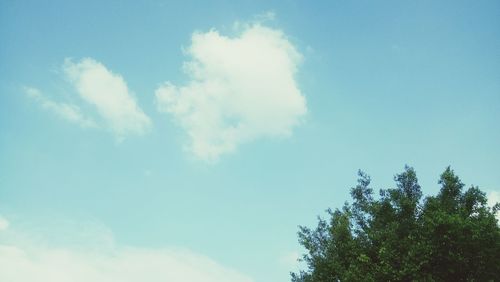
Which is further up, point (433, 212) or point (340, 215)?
point (340, 215)

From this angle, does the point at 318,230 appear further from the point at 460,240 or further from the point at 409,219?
the point at 460,240

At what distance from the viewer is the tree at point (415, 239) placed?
29.8 metres

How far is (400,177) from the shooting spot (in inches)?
1518

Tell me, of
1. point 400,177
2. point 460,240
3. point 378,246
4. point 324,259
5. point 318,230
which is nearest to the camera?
point 460,240

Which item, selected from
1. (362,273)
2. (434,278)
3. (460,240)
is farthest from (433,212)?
(362,273)

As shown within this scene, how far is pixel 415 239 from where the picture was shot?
31.3 metres

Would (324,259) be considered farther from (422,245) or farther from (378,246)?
(422,245)

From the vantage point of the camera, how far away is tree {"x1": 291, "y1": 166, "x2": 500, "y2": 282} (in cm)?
2975

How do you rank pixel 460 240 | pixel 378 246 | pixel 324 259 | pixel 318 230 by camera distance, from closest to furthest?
pixel 460 240, pixel 378 246, pixel 324 259, pixel 318 230

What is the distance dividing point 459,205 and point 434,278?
7.42m

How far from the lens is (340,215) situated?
3909 cm

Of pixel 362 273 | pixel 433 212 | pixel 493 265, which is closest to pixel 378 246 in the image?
pixel 362 273

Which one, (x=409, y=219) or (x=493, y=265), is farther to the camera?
(x=409, y=219)

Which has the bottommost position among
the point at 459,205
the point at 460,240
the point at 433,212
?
the point at 460,240
